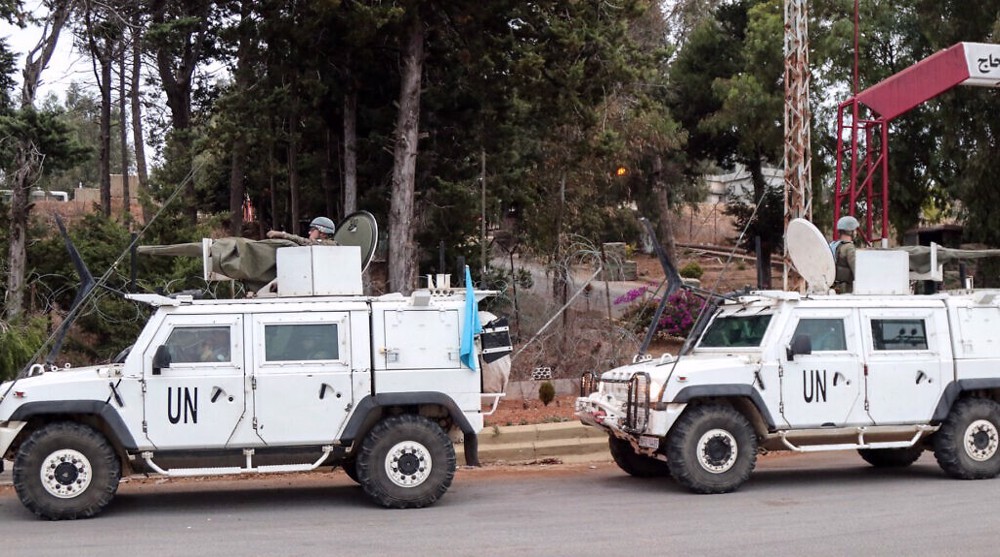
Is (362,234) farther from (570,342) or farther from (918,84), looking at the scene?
(918,84)

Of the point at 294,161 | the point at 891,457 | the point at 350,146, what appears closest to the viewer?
the point at 891,457

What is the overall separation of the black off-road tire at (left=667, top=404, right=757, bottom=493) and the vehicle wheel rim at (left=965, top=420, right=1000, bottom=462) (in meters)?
2.36

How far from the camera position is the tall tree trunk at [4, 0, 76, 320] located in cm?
1475

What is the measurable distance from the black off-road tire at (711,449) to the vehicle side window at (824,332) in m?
1.12

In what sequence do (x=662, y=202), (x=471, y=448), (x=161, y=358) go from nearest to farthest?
(x=161, y=358) → (x=471, y=448) → (x=662, y=202)

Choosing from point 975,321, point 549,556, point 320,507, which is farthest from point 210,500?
point 975,321

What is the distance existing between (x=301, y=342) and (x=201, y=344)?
879 mm

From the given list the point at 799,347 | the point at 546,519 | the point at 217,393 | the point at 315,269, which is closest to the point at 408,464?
the point at 546,519

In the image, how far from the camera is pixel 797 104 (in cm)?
1638

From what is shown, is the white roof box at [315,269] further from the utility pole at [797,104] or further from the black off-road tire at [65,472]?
the utility pole at [797,104]

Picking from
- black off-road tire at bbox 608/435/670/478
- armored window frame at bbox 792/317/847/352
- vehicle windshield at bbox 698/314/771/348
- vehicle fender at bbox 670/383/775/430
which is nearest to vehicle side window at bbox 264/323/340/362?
vehicle fender at bbox 670/383/775/430

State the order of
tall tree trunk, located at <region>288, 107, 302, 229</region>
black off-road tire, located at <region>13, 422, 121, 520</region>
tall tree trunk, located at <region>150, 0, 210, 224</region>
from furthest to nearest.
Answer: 1. tall tree trunk, located at <region>150, 0, 210, 224</region>
2. tall tree trunk, located at <region>288, 107, 302, 229</region>
3. black off-road tire, located at <region>13, 422, 121, 520</region>

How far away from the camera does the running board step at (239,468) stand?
9.52 meters

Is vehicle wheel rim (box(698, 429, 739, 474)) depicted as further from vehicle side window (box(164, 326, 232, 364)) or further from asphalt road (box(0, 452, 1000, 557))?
vehicle side window (box(164, 326, 232, 364))
